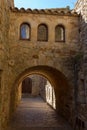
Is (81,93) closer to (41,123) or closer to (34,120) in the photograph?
(41,123)

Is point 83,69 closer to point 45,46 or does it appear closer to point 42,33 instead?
point 45,46

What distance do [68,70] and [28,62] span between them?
4.95 ft

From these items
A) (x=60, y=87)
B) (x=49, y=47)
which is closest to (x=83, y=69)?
(x=49, y=47)

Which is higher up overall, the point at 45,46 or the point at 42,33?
the point at 42,33

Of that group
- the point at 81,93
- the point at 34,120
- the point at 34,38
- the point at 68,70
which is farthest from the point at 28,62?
the point at 34,120

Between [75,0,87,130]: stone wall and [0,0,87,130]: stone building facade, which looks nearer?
[75,0,87,130]: stone wall

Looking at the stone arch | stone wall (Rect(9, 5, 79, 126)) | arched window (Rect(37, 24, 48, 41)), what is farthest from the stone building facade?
the stone arch

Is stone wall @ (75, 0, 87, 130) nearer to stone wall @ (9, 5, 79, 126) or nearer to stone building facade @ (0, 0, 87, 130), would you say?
stone building facade @ (0, 0, 87, 130)

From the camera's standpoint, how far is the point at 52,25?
26.0ft

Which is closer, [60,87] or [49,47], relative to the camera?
[49,47]

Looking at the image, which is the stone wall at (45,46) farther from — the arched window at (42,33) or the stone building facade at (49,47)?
the arched window at (42,33)

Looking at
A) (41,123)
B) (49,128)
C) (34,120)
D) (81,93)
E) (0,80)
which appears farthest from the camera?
(34,120)

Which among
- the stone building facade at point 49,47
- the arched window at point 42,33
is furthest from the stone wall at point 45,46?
the arched window at point 42,33

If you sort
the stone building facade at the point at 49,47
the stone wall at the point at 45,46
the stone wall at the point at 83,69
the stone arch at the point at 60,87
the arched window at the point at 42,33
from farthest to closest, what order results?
the stone arch at the point at 60,87 → the arched window at the point at 42,33 → the stone wall at the point at 45,46 → the stone building facade at the point at 49,47 → the stone wall at the point at 83,69
